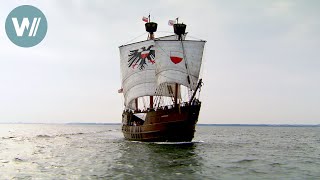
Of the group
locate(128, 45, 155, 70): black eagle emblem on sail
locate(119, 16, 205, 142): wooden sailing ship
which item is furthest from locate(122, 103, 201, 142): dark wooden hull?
locate(128, 45, 155, 70): black eagle emblem on sail

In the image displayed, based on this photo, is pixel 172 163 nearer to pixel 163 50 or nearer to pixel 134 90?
pixel 163 50

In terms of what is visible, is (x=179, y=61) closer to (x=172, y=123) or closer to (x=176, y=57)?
(x=176, y=57)

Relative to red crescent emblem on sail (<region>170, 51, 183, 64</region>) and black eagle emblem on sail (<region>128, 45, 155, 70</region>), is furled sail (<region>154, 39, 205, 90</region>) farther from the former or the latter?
black eagle emblem on sail (<region>128, 45, 155, 70</region>)

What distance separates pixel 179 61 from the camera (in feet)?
166

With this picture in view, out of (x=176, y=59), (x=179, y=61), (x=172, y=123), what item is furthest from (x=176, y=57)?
(x=172, y=123)

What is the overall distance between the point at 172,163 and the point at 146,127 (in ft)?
66.6

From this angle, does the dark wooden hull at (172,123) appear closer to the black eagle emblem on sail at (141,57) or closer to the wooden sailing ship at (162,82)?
the wooden sailing ship at (162,82)

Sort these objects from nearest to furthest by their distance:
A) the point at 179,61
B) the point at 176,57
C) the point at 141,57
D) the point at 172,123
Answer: the point at 172,123, the point at 179,61, the point at 176,57, the point at 141,57

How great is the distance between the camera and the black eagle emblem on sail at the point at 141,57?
192 feet

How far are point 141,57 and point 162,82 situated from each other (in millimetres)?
Answer: 10122

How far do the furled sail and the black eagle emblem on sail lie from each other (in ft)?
20.6

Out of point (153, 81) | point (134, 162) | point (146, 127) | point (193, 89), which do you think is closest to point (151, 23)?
point (153, 81)

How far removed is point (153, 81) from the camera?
57844 millimetres

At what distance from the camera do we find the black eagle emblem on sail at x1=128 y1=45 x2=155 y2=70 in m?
58.4
